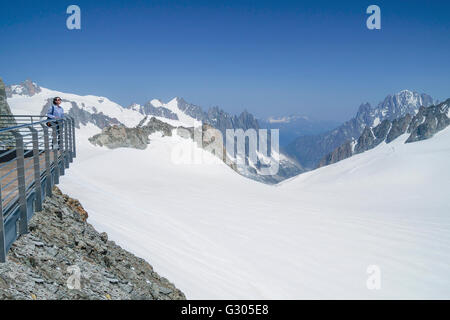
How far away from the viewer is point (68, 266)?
632 cm

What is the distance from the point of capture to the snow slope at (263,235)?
11297mm

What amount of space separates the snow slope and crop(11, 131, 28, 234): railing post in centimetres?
492

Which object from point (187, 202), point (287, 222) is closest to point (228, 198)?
point (187, 202)

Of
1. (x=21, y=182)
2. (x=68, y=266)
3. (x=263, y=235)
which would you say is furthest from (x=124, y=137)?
(x=21, y=182)

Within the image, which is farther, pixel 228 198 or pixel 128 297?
pixel 228 198

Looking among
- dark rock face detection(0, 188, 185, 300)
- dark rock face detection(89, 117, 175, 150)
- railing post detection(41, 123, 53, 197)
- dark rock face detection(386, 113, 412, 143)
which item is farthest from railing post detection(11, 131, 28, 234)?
dark rock face detection(386, 113, 412, 143)

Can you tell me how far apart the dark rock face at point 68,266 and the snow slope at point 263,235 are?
1.83m

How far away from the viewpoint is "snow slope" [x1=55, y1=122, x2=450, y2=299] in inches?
445

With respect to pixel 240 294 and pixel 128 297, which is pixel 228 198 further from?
pixel 128 297

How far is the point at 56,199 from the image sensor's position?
29.3 ft

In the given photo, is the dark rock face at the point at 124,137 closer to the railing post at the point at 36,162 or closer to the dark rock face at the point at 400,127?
the railing post at the point at 36,162

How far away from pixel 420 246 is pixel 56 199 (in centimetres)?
1572

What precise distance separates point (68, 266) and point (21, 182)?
1850 mm
